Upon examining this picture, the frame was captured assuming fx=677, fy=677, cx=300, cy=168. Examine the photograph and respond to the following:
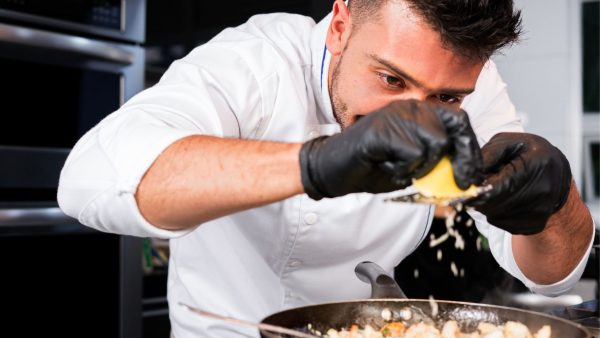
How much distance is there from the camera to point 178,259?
1.61 meters

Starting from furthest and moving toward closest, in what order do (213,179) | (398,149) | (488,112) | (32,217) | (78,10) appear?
(78,10)
(32,217)
(488,112)
(213,179)
(398,149)

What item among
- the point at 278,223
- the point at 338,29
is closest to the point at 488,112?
the point at 338,29

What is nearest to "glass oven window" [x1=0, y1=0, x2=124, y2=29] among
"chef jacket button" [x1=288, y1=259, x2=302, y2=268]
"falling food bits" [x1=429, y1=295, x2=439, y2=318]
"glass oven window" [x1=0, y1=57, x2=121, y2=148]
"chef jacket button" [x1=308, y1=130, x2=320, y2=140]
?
"glass oven window" [x1=0, y1=57, x2=121, y2=148]

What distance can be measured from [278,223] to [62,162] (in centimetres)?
102

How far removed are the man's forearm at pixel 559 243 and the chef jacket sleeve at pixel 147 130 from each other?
667 millimetres

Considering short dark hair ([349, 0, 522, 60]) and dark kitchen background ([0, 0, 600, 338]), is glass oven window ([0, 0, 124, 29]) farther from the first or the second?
short dark hair ([349, 0, 522, 60])

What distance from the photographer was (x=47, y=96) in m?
2.19

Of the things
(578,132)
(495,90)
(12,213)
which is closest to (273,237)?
(495,90)

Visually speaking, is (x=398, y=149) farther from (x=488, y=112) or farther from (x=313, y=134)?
(x=488, y=112)

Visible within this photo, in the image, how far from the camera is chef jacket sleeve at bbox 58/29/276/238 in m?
1.06

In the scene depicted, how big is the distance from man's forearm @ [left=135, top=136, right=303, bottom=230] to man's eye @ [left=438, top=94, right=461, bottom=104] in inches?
17.3

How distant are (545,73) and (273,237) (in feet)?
11.5

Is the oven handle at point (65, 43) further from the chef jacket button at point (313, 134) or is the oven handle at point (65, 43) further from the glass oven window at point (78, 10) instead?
the chef jacket button at point (313, 134)

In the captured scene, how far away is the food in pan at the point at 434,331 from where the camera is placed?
115 centimetres
